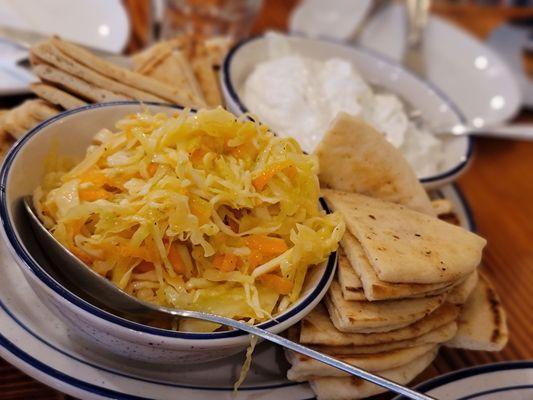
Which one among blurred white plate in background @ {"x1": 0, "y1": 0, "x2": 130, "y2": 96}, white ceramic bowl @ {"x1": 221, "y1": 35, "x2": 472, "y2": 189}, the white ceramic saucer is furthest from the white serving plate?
blurred white plate in background @ {"x1": 0, "y1": 0, "x2": 130, "y2": 96}

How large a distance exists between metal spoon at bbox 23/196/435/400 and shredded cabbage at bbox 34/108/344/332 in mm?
24

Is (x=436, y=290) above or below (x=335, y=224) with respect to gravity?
below

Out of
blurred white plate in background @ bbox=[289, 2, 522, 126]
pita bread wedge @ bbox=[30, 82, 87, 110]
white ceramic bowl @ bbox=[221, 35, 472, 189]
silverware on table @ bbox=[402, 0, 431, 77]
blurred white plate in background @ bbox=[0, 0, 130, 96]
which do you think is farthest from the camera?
silverware on table @ bbox=[402, 0, 431, 77]

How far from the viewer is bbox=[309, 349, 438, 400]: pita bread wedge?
3.57 ft

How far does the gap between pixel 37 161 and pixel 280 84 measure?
0.85 meters

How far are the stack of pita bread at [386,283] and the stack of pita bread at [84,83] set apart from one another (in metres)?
0.46

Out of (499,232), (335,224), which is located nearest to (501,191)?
(499,232)

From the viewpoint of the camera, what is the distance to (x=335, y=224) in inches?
45.6

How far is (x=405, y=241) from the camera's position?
1175mm

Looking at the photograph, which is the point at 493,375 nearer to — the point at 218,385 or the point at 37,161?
the point at 218,385

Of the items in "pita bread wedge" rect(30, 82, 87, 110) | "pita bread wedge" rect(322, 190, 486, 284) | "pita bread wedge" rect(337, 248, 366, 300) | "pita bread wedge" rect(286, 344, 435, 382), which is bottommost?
"pita bread wedge" rect(286, 344, 435, 382)

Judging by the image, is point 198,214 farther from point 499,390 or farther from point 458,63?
point 458,63

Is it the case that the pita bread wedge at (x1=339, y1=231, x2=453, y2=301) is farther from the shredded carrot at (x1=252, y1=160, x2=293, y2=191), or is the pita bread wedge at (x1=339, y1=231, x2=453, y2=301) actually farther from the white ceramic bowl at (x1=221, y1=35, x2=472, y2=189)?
the white ceramic bowl at (x1=221, y1=35, x2=472, y2=189)

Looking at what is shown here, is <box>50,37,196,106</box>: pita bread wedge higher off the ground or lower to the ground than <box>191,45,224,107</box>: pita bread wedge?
higher
